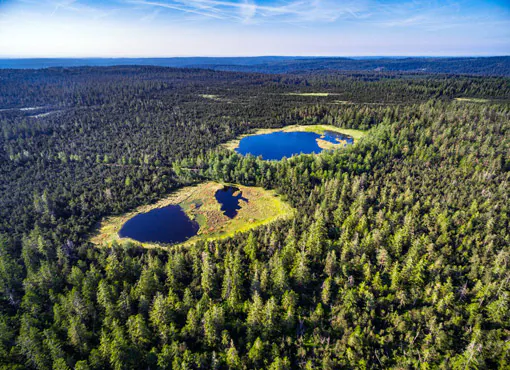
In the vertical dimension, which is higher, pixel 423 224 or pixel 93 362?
pixel 423 224

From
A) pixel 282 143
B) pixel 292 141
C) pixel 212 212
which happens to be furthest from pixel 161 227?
pixel 292 141

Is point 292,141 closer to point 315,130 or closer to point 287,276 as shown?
point 315,130

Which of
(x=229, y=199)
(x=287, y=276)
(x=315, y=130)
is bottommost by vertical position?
(x=287, y=276)

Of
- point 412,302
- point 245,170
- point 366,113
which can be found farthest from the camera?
point 366,113

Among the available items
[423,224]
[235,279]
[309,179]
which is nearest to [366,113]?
[309,179]

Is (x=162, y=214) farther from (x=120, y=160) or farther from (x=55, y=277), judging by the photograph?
(x=120, y=160)
